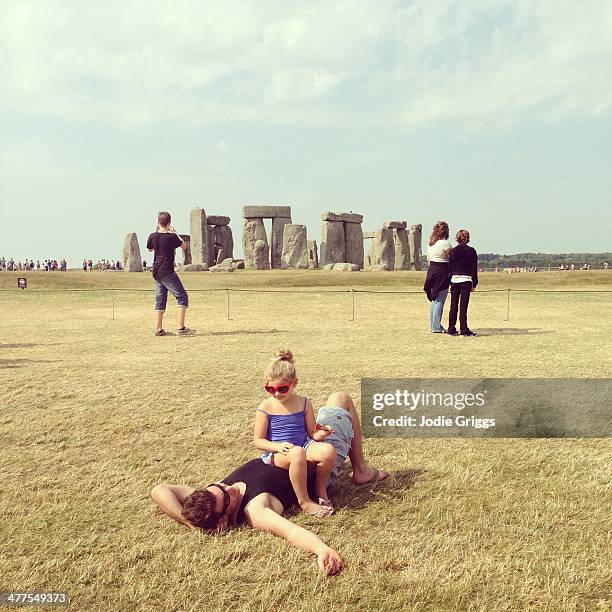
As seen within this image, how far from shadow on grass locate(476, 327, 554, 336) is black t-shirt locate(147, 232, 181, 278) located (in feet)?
16.2

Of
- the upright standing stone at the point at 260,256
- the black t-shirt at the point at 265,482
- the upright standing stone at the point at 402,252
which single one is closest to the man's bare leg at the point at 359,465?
the black t-shirt at the point at 265,482

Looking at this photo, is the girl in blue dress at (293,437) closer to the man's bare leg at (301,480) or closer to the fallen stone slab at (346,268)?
the man's bare leg at (301,480)

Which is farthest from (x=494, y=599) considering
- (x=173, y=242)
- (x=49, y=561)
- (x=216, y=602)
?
(x=173, y=242)

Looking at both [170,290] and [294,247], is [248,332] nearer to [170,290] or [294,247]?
[170,290]

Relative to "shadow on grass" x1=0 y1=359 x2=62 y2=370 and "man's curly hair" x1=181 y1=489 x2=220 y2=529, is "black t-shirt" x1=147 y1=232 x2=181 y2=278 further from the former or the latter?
"man's curly hair" x1=181 y1=489 x2=220 y2=529

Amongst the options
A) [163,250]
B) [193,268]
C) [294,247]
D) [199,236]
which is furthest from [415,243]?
[163,250]

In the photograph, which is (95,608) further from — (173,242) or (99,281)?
(99,281)

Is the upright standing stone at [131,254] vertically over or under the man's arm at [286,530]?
over

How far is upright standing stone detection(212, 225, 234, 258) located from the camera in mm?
33391

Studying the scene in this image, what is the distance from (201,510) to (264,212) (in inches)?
1172

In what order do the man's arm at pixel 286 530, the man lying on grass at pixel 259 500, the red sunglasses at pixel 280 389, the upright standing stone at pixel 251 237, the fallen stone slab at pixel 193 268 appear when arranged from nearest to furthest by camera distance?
the man's arm at pixel 286 530, the man lying on grass at pixel 259 500, the red sunglasses at pixel 280 389, the fallen stone slab at pixel 193 268, the upright standing stone at pixel 251 237

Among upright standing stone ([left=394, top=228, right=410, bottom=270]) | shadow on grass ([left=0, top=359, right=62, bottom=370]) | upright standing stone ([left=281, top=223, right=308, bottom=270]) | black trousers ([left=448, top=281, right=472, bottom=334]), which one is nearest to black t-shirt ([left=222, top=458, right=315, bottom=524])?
shadow on grass ([left=0, top=359, right=62, bottom=370])

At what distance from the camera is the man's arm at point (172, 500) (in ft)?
9.53

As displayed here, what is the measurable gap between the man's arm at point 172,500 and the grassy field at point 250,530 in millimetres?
79
